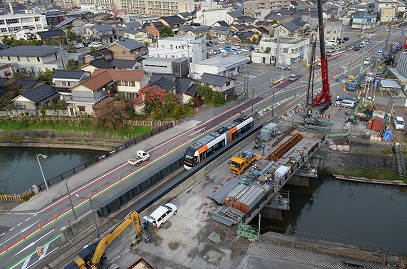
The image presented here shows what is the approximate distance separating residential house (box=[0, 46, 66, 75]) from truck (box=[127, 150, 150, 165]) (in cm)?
4023

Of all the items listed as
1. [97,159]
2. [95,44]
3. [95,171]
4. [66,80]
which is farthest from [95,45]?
[95,171]

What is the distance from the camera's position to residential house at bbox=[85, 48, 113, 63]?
217 feet

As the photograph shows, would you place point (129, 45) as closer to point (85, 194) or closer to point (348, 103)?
point (348, 103)

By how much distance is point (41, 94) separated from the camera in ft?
159

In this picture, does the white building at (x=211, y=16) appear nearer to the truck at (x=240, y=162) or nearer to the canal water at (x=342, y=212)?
the canal water at (x=342, y=212)

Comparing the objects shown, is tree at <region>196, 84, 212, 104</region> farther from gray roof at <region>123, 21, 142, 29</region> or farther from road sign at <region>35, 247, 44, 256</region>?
gray roof at <region>123, 21, 142, 29</region>

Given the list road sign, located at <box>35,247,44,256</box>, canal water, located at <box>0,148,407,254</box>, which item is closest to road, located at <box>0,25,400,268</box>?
road sign, located at <box>35,247,44,256</box>

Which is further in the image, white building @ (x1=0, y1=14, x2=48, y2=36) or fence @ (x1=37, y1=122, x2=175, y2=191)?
white building @ (x1=0, y1=14, x2=48, y2=36)

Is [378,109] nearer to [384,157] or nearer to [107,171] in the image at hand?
[384,157]

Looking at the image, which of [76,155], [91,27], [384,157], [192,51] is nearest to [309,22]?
[192,51]

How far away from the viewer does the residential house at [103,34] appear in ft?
286

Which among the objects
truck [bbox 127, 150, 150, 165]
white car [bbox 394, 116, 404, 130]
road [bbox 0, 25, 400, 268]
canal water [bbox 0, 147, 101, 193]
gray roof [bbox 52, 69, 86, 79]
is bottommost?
canal water [bbox 0, 147, 101, 193]

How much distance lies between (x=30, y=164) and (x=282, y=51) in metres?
52.5

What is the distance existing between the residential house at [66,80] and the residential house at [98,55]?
16.9 metres
